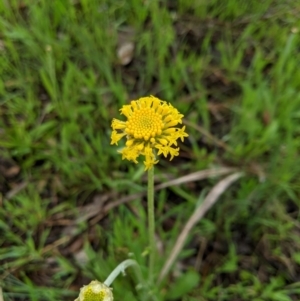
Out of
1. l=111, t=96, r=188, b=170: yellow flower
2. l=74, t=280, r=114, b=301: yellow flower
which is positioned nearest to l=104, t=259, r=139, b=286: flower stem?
l=74, t=280, r=114, b=301: yellow flower

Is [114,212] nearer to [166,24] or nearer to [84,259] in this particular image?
[84,259]

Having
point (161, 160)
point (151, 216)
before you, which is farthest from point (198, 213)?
point (151, 216)

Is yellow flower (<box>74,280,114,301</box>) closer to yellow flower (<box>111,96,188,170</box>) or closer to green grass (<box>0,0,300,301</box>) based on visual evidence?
yellow flower (<box>111,96,188,170</box>)

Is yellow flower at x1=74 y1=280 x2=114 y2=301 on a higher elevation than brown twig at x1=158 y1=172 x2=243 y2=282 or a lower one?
lower

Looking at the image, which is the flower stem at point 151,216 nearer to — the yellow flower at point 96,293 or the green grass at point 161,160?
the green grass at point 161,160

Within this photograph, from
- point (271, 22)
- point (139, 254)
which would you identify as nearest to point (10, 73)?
point (139, 254)

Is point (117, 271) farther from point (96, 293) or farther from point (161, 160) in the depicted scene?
point (161, 160)

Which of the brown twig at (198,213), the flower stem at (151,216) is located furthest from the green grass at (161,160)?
the flower stem at (151,216)

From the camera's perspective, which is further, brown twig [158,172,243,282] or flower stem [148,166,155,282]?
brown twig [158,172,243,282]
